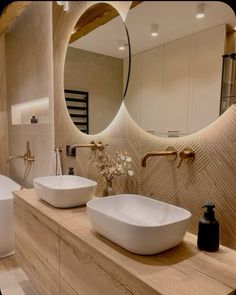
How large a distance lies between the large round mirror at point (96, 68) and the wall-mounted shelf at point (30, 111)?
668 millimetres

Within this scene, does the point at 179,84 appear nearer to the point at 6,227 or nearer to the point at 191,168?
the point at 191,168

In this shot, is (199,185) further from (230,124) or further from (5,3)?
(5,3)

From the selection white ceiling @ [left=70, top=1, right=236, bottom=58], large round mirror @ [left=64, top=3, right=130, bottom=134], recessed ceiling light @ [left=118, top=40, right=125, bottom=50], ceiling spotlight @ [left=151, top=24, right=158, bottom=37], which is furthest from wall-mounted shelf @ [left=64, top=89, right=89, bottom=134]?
ceiling spotlight @ [left=151, top=24, right=158, bottom=37]

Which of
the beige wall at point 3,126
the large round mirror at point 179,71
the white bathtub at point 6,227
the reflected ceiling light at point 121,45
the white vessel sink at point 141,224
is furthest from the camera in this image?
the beige wall at point 3,126

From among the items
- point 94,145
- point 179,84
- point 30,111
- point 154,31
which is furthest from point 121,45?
point 30,111

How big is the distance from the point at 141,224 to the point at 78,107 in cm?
130

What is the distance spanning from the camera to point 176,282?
82 centimetres

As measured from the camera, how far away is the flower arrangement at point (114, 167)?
62.2 inches

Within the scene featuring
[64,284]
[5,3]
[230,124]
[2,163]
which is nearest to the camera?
[5,3]

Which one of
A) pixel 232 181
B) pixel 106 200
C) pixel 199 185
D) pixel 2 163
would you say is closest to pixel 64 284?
pixel 106 200

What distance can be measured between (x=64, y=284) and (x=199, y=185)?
0.93 m

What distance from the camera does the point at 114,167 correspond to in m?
1.62

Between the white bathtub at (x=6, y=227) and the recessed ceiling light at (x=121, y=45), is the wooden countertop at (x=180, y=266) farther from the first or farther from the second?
the white bathtub at (x=6, y=227)

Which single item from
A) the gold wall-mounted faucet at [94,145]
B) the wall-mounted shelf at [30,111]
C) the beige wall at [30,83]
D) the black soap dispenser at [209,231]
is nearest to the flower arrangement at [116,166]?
the gold wall-mounted faucet at [94,145]
